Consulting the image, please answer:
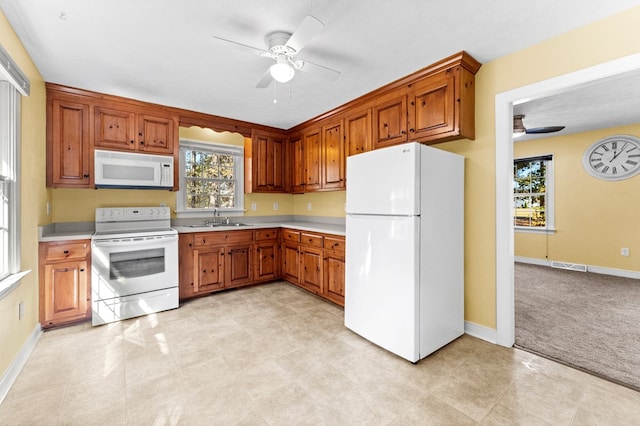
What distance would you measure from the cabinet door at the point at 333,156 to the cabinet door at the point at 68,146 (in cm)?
285

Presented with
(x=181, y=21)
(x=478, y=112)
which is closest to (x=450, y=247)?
(x=478, y=112)

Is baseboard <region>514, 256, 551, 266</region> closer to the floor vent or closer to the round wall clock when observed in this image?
the floor vent

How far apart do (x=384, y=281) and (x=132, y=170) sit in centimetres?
316

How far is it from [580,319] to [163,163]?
514 cm

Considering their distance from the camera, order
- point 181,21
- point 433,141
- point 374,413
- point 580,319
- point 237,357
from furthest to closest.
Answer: point 580,319 → point 433,141 → point 237,357 → point 181,21 → point 374,413

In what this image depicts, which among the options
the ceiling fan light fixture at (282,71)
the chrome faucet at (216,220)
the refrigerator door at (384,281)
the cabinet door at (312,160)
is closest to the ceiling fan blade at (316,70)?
the ceiling fan light fixture at (282,71)

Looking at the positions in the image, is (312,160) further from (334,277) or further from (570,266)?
(570,266)

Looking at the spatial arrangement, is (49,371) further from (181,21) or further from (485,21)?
(485,21)

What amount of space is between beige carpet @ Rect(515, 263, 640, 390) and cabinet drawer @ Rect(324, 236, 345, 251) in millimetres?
1891

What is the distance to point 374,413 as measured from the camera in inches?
67.0

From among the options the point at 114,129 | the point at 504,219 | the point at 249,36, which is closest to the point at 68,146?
the point at 114,129

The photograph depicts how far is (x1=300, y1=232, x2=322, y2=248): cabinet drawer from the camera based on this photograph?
3.68 metres

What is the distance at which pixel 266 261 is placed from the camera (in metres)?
4.34

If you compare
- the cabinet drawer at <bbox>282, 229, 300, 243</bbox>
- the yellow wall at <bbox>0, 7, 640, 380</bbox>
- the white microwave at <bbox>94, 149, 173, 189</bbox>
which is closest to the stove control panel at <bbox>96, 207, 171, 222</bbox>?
the white microwave at <bbox>94, 149, 173, 189</bbox>
